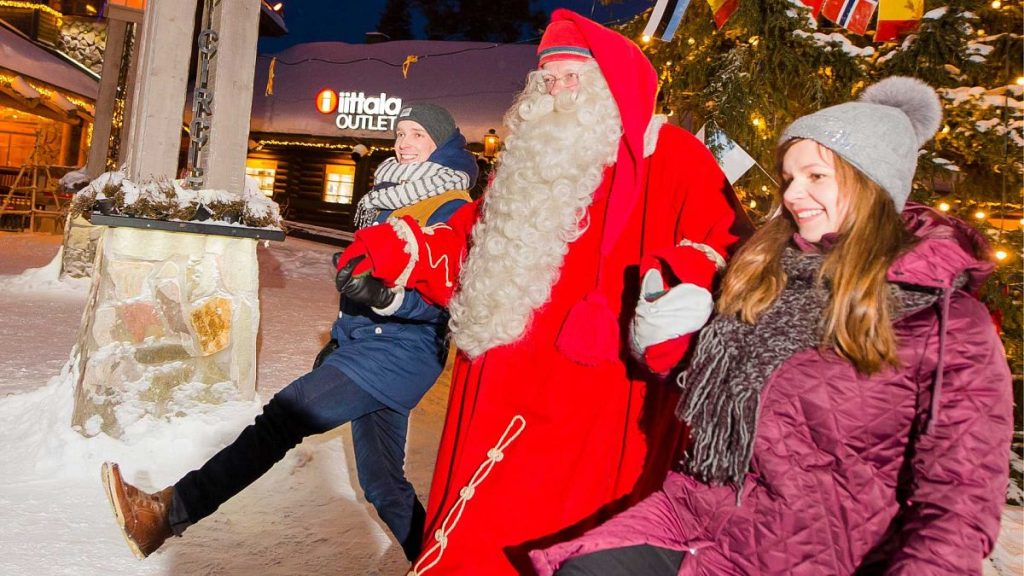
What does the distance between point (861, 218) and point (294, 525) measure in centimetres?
279

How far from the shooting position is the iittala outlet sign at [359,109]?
66.8 feet


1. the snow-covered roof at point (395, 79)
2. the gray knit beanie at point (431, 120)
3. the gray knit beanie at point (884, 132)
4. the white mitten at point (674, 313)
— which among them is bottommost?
the white mitten at point (674, 313)

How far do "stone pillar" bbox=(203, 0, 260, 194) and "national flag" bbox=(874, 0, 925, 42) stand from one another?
3733mm

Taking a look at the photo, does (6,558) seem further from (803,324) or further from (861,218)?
(861,218)

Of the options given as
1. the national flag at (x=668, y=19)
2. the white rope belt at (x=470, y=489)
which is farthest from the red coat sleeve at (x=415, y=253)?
the national flag at (x=668, y=19)

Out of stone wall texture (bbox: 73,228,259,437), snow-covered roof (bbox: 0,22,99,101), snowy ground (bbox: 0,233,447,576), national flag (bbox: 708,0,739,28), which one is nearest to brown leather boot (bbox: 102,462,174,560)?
snowy ground (bbox: 0,233,447,576)

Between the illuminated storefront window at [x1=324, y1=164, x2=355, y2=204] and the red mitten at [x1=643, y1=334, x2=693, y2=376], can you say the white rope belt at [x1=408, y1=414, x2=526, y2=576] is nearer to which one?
the red mitten at [x1=643, y1=334, x2=693, y2=376]

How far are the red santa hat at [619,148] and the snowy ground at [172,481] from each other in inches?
65.6

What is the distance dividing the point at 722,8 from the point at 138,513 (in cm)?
431

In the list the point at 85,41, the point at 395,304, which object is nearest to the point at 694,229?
the point at 395,304

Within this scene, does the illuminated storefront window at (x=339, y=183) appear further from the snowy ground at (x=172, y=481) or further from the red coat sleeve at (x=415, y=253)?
the red coat sleeve at (x=415, y=253)

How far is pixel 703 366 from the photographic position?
1.67 m

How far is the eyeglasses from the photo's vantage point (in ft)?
7.59

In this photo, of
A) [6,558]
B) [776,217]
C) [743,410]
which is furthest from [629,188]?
[6,558]
